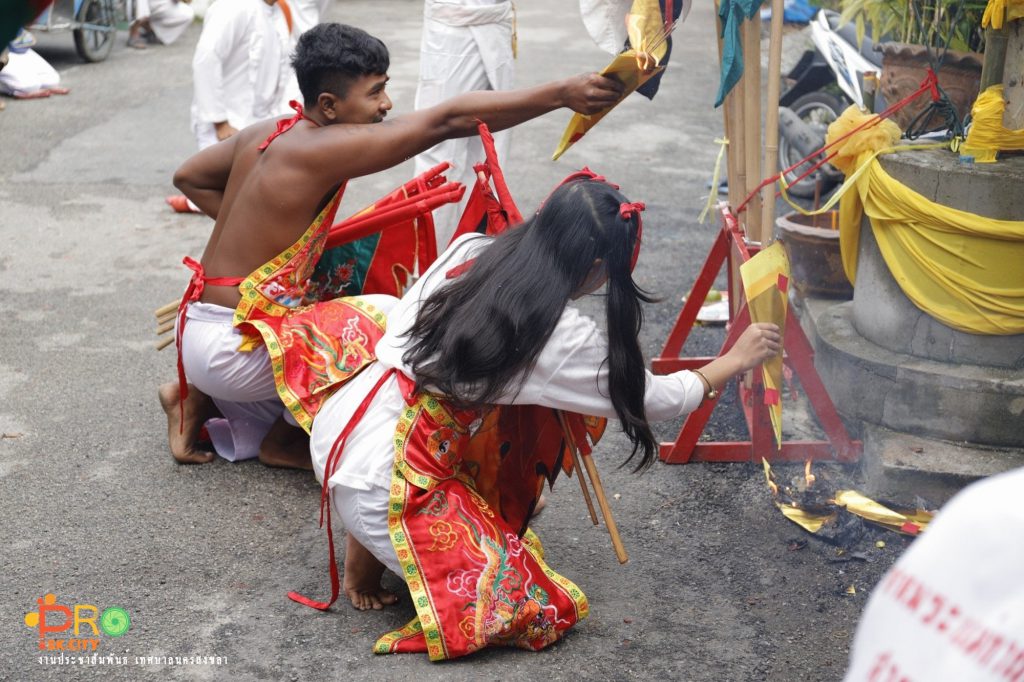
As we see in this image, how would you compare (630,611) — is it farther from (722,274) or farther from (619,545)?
(722,274)

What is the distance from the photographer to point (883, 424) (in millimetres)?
3643

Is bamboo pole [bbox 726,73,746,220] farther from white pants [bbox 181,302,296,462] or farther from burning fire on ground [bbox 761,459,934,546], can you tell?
white pants [bbox 181,302,296,462]

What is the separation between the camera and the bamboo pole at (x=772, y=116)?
10.2 ft

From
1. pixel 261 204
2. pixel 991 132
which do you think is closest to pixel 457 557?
pixel 261 204

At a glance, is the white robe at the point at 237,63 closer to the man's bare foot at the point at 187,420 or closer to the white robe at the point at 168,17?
the man's bare foot at the point at 187,420

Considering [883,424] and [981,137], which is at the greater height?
[981,137]

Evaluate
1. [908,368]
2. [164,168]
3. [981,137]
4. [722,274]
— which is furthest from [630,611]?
[164,168]

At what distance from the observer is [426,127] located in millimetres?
3227

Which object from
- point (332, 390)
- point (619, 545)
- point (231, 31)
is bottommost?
point (619, 545)

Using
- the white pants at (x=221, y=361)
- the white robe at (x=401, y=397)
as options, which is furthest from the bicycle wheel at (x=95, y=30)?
the white robe at (x=401, y=397)

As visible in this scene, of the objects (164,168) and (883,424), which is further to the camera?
(164,168)

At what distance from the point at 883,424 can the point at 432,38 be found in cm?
264

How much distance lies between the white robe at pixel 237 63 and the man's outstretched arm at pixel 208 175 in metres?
2.47

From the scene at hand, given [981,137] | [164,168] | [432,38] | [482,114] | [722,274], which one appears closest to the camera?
[482,114]
